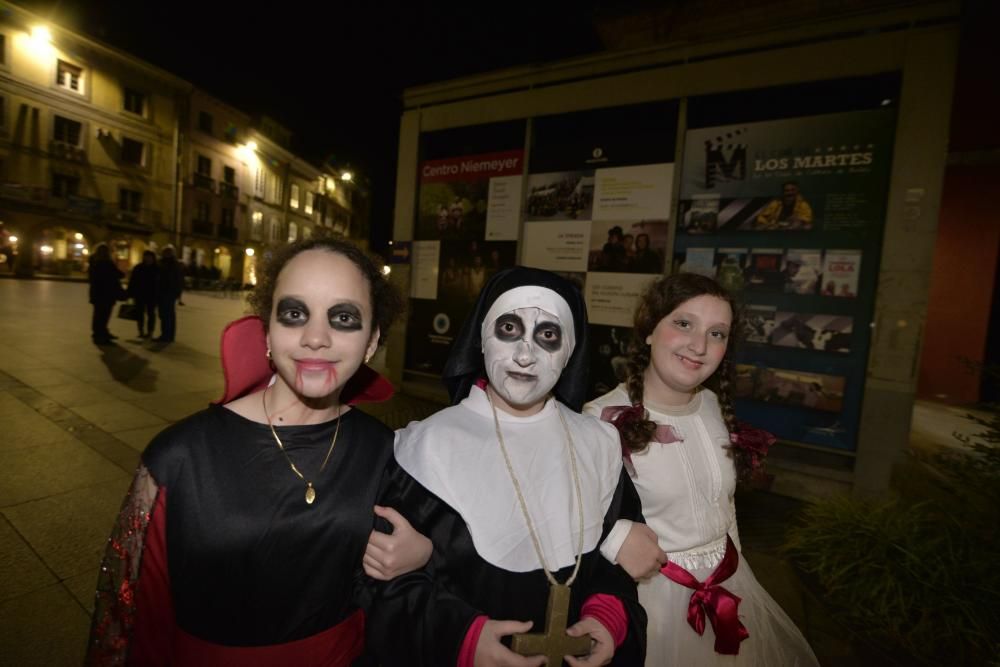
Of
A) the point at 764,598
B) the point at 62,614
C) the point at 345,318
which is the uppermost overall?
the point at 345,318

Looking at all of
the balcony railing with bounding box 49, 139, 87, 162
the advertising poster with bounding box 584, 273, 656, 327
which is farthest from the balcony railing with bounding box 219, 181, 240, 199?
the advertising poster with bounding box 584, 273, 656, 327

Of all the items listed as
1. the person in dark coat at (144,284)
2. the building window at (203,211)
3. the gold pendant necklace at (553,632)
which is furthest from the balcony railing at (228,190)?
the gold pendant necklace at (553,632)

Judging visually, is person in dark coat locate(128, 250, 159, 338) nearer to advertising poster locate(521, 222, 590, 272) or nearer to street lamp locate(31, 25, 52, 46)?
advertising poster locate(521, 222, 590, 272)

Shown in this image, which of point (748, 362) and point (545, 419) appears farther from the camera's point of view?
point (748, 362)

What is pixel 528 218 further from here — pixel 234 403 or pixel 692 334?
pixel 234 403

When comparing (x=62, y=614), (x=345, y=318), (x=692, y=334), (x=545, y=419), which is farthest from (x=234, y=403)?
(x=62, y=614)

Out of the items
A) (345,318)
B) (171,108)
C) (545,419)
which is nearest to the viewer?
(345,318)

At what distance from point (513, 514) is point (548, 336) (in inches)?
21.8

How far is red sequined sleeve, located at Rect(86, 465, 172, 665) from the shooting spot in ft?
4.22

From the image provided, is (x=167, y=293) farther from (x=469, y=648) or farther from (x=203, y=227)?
(x=203, y=227)

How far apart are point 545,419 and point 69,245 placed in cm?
3668

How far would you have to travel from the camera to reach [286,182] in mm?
44812

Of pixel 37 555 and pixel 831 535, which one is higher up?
pixel 831 535

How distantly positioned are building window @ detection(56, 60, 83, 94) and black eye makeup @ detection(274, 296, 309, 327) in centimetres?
3767
